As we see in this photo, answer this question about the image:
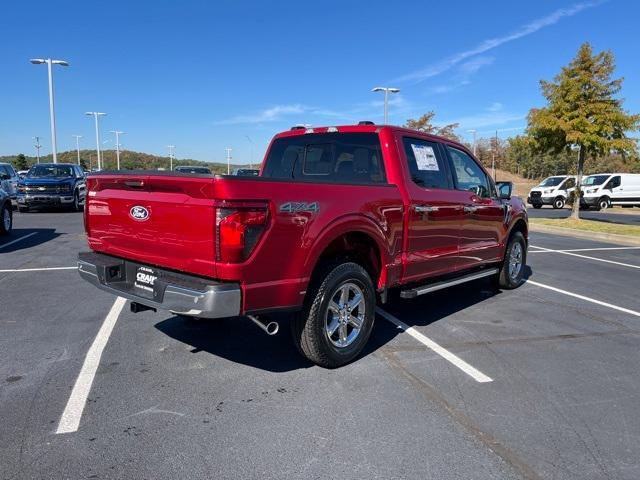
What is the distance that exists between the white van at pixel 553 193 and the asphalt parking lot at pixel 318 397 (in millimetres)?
23489

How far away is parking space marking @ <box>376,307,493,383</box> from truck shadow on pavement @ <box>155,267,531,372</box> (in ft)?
0.30

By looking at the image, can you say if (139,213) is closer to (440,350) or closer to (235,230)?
(235,230)

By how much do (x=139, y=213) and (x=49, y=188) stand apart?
52.2 feet

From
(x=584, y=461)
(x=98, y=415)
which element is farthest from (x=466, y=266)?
(x=98, y=415)

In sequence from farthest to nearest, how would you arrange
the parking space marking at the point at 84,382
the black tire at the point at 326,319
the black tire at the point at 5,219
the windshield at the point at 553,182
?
1. the windshield at the point at 553,182
2. the black tire at the point at 5,219
3. the black tire at the point at 326,319
4. the parking space marking at the point at 84,382

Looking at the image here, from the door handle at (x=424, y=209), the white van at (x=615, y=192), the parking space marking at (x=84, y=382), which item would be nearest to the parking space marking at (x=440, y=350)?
the door handle at (x=424, y=209)

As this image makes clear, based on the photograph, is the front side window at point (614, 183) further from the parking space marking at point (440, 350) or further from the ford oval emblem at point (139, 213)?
the ford oval emblem at point (139, 213)

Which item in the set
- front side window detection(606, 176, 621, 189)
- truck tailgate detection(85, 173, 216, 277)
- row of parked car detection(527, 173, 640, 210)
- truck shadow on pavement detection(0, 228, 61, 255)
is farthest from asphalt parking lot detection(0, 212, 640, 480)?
front side window detection(606, 176, 621, 189)

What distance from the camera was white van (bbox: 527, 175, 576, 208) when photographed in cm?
2706

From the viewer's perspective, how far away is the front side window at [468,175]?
18.4 ft

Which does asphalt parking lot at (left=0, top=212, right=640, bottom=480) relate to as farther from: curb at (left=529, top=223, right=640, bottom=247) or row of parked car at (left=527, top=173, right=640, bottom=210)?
row of parked car at (left=527, top=173, right=640, bottom=210)

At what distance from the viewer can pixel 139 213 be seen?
3635 millimetres

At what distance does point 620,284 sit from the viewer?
7.58 m

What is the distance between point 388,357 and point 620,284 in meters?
5.24
